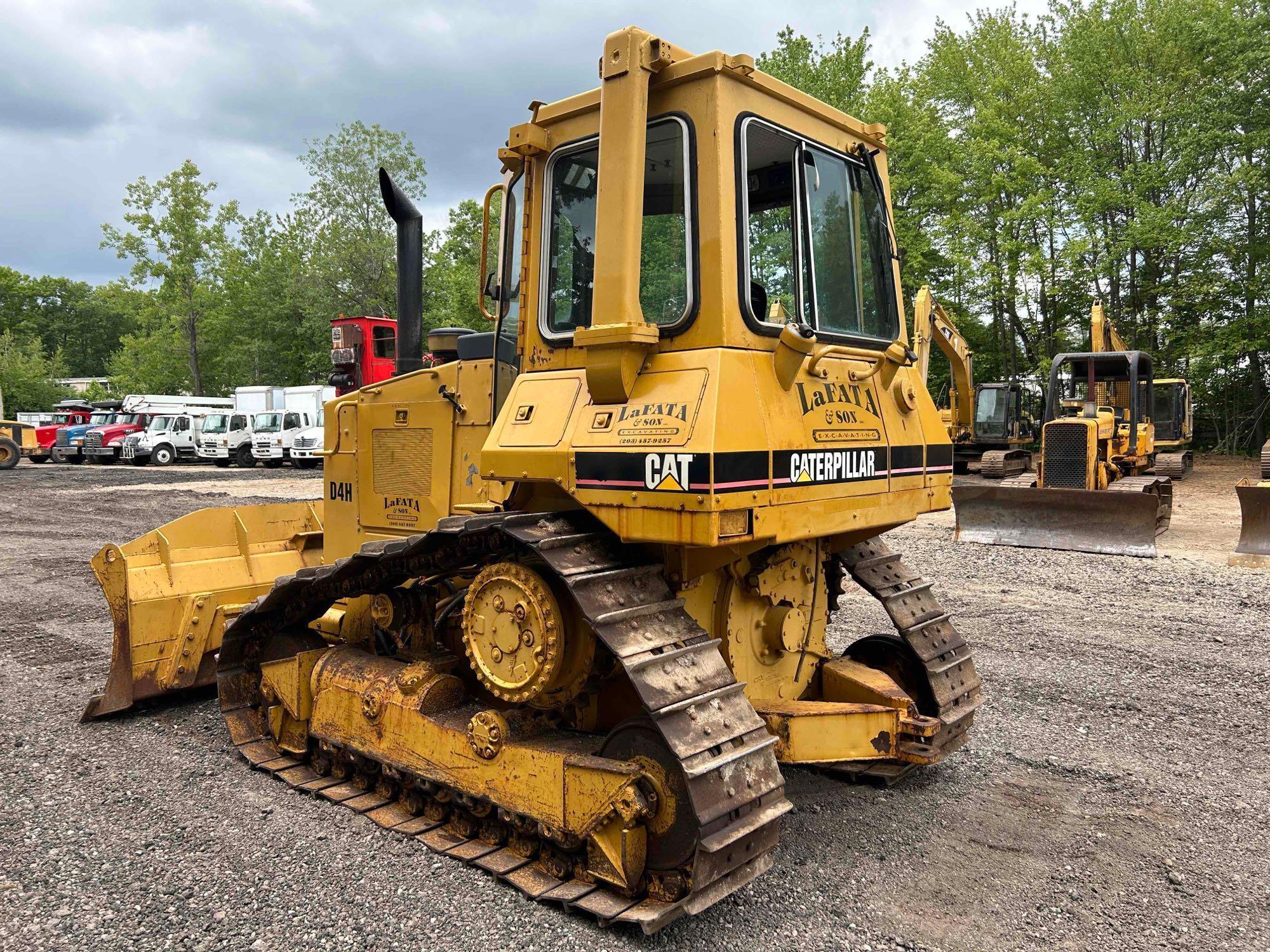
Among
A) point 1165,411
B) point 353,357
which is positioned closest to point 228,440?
point 353,357

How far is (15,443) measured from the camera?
107 ft

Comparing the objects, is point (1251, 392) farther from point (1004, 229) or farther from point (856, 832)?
point (856, 832)

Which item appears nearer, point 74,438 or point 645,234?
point 645,234

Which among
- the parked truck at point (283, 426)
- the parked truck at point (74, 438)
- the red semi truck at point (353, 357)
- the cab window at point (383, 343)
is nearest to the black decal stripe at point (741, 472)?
the red semi truck at point (353, 357)

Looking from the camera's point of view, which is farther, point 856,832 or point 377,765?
point 377,765

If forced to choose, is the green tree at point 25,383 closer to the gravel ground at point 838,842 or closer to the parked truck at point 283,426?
the parked truck at point 283,426

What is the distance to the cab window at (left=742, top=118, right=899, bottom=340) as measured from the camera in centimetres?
370

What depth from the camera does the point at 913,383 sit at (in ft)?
14.6

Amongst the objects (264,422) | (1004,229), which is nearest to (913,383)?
(1004,229)

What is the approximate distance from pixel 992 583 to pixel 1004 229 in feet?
66.4

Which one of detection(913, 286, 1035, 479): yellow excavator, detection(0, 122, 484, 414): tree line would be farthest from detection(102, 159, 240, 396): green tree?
detection(913, 286, 1035, 479): yellow excavator

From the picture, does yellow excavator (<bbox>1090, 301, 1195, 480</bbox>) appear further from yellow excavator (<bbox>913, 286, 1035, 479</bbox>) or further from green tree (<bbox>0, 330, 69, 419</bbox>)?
green tree (<bbox>0, 330, 69, 419</bbox>)

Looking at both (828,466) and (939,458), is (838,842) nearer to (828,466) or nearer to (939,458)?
(828,466)

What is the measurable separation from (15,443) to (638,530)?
3721cm
